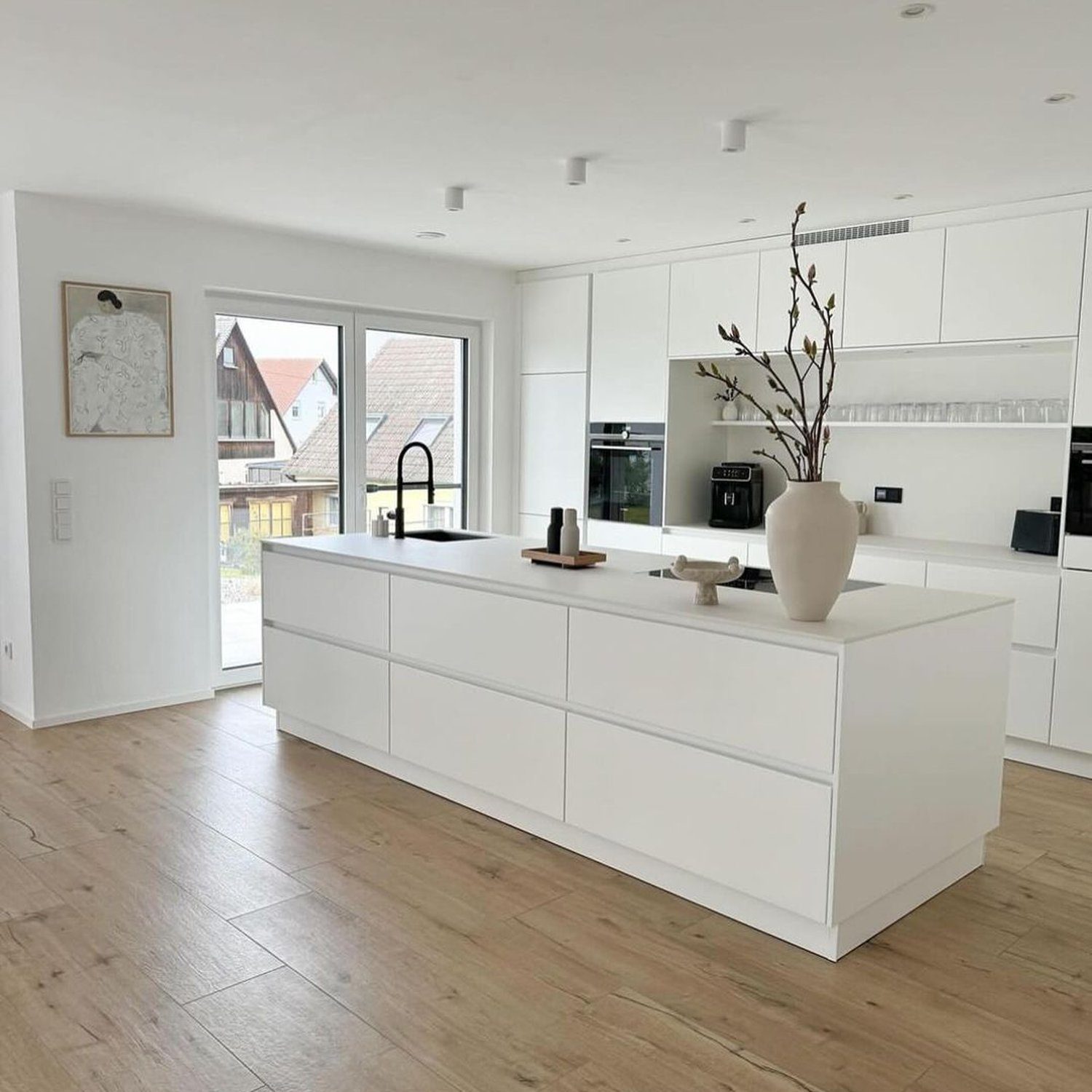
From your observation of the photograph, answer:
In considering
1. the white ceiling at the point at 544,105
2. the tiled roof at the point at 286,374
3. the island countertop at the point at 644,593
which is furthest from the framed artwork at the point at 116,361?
the island countertop at the point at 644,593

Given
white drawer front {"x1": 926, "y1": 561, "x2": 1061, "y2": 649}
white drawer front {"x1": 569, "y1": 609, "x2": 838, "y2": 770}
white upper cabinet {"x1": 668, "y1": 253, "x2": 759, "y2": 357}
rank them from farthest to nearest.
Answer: white upper cabinet {"x1": 668, "y1": 253, "x2": 759, "y2": 357}, white drawer front {"x1": 926, "y1": 561, "x2": 1061, "y2": 649}, white drawer front {"x1": 569, "y1": 609, "x2": 838, "y2": 770}

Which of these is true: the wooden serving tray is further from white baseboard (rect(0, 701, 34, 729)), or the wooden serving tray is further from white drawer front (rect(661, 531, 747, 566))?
white baseboard (rect(0, 701, 34, 729))

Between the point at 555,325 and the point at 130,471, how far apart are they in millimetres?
2816

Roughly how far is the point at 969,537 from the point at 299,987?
13.3 ft

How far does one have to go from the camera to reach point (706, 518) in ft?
21.0

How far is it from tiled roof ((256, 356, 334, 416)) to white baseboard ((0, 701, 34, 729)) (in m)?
2.08

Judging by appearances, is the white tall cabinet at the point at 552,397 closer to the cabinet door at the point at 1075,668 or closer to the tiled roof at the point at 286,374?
the tiled roof at the point at 286,374

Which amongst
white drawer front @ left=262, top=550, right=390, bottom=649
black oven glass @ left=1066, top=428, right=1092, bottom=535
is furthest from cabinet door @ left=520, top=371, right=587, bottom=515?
black oven glass @ left=1066, top=428, right=1092, bottom=535

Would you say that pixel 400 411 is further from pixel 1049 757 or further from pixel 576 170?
pixel 1049 757

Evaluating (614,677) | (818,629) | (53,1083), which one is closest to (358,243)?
(614,677)

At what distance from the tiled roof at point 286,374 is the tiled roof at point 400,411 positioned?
25 cm

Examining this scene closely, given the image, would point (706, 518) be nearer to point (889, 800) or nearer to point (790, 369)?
point (790, 369)

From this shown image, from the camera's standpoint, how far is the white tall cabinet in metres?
6.55

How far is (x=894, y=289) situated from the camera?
4.99 m
